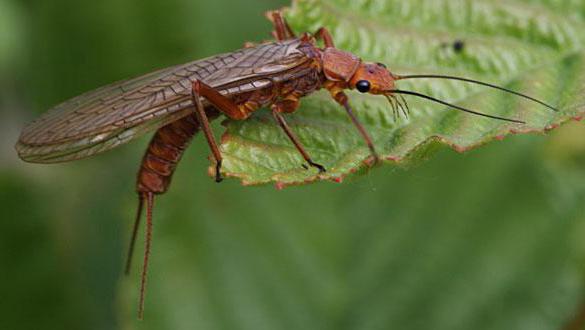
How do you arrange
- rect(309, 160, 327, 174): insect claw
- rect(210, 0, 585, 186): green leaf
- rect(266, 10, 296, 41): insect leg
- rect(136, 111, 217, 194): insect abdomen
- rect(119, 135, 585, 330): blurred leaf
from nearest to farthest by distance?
rect(309, 160, 327, 174): insect claw
rect(210, 0, 585, 186): green leaf
rect(136, 111, 217, 194): insect abdomen
rect(266, 10, 296, 41): insect leg
rect(119, 135, 585, 330): blurred leaf

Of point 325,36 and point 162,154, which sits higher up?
point 325,36

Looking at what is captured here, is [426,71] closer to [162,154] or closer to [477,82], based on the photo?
[477,82]

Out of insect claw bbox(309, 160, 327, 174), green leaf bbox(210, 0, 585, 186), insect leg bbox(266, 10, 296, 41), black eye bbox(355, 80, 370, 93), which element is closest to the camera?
insect claw bbox(309, 160, 327, 174)

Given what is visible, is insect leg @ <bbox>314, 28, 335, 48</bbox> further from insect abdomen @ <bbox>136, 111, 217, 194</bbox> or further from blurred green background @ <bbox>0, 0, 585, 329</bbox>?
blurred green background @ <bbox>0, 0, 585, 329</bbox>

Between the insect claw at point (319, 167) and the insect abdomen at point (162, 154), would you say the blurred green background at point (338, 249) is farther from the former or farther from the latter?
the insect claw at point (319, 167)

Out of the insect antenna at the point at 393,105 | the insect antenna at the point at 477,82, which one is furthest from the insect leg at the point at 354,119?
the insect antenna at the point at 477,82

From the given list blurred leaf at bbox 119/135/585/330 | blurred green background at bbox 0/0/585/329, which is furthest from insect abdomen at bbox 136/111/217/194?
blurred leaf at bbox 119/135/585/330

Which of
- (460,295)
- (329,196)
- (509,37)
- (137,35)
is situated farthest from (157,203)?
(509,37)

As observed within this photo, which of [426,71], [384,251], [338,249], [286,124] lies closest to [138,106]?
[286,124]
